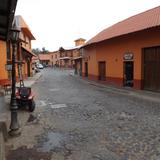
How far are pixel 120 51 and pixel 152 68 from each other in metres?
4.71

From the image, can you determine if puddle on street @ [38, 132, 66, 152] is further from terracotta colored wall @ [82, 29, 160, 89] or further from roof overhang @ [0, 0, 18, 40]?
terracotta colored wall @ [82, 29, 160, 89]

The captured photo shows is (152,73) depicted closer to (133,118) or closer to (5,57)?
(133,118)

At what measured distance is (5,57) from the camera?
19531 millimetres

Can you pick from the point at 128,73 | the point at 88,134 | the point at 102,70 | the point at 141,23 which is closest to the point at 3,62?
the point at 128,73

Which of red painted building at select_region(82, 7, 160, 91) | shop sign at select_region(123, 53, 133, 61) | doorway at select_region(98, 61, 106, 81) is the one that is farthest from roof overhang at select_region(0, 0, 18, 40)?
doorway at select_region(98, 61, 106, 81)

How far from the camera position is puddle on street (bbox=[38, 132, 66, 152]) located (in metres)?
6.58

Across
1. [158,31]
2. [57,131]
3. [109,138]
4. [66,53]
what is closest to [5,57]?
[158,31]

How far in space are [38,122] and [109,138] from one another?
314 centimetres

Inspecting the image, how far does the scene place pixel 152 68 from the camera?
1717cm

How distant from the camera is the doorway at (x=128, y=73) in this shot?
66.0 ft

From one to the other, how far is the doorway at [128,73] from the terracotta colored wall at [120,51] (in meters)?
0.52

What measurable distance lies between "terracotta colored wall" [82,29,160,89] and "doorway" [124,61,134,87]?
52 cm

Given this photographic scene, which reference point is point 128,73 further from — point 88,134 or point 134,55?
point 88,134

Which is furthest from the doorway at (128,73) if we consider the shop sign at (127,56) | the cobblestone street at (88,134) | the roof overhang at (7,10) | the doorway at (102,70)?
the roof overhang at (7,10)
